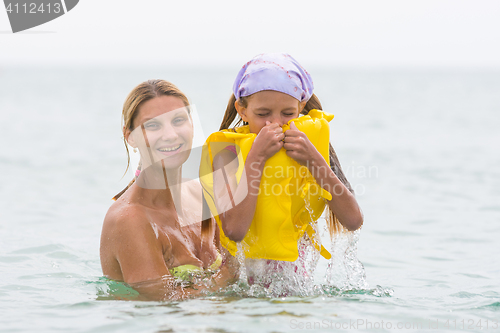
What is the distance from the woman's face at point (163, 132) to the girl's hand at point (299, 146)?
81cm

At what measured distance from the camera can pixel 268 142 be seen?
3.42 meters

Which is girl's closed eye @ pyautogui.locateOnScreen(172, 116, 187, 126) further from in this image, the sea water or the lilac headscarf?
the sea water

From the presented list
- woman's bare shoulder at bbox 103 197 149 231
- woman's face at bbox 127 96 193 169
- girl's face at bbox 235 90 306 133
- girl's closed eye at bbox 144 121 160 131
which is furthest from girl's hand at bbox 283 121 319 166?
woman's bare shoulder at bbox 103 197 149 231

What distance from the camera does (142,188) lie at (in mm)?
3949

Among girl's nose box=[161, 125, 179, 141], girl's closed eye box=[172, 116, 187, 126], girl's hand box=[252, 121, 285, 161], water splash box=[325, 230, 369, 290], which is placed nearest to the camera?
girl's hand box=[252, 121, 285, 161]

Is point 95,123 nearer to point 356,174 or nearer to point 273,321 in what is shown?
point 356,174

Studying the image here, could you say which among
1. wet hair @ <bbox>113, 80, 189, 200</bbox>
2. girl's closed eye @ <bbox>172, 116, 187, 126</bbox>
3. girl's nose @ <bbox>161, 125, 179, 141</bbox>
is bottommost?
girl's nose @ <bbox>161, 125, 179, 141</bbox>

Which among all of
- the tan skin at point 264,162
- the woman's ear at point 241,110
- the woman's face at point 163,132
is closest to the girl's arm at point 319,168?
the tan skin at point 264,162

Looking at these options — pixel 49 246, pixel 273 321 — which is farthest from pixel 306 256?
pixel 49 246

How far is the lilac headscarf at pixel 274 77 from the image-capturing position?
3.53 metres

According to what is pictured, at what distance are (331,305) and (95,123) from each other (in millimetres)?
23027

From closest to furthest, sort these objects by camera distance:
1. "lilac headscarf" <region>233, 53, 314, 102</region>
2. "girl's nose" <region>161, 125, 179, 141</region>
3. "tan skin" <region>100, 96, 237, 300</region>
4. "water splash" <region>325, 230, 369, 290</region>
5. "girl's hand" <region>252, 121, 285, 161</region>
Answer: "girl's hand" <region>252, 121, 285, 161</region>
"lilac headscarf" <region>233, 53, 314, 102</region>
"tan skin" <region>100, 96, 237, 300</region>
"girl's nose" <region>161, 125, 179, 141</region>
"water splash" <region>325, 230, 369, 290</region>

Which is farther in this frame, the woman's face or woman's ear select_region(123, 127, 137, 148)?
woman's ear select_region(123, 127, 137, 148)

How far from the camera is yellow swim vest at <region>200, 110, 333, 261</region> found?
3.55 meters
